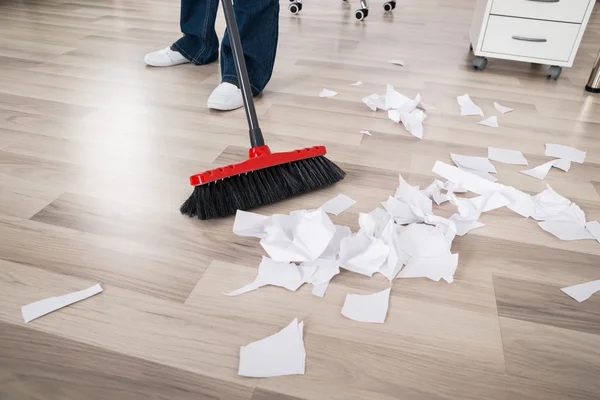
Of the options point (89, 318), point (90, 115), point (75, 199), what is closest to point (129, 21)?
point (90, 115)

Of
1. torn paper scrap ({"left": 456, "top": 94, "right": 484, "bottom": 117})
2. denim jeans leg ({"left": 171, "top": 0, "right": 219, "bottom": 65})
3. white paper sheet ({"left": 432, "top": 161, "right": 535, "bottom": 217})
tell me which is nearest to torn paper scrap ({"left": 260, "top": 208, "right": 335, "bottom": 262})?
white paper sheet ({"left": 432, "top": 161, "right": 535, "bottom": 217})

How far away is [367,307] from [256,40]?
1.00 meters

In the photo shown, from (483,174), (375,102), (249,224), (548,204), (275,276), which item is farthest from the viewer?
(375,102)

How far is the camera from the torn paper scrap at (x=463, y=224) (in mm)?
894

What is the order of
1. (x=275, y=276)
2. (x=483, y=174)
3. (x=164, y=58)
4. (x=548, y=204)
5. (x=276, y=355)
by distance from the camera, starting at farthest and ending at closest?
(x=164, y=58) → (x=483, y=174) → (x=548, y=204) → (x=275, y=276) → (x=276, y=355)

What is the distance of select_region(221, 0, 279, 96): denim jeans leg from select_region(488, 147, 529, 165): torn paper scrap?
27.6 inches

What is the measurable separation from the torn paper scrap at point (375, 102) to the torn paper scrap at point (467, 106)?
0.24 metres

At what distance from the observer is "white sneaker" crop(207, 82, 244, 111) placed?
1329 millimetres

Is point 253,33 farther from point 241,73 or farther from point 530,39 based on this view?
point 530,39

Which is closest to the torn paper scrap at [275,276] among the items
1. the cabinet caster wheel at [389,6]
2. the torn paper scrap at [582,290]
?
the torn paper scrap at [582,290]

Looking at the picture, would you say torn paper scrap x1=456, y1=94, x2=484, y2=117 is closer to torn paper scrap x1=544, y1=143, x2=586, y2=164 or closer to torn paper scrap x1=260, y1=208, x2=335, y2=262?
torn paper scrap x1=544, y1=143, x2=586, y2=164

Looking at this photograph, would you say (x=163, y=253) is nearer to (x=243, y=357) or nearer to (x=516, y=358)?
(x=243, y=357)

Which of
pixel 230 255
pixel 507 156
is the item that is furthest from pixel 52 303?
pixel 507 156

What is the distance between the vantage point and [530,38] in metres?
1.72
